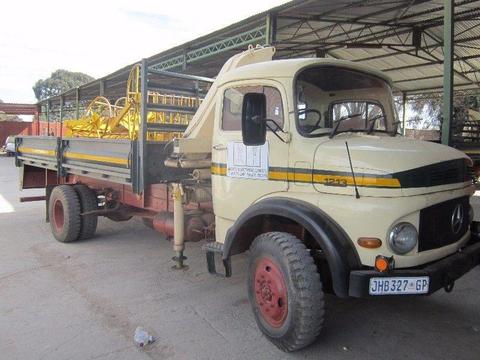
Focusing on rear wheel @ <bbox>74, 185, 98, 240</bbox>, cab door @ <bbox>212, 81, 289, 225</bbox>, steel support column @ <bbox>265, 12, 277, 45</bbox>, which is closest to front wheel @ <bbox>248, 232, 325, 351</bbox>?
cab door @ <bbox>212, 81, 289, 225</bbox>

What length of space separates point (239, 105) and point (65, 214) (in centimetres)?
377

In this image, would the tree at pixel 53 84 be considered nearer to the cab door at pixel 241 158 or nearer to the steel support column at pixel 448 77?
the steel support column at pixel 448 77

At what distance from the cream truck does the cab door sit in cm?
1

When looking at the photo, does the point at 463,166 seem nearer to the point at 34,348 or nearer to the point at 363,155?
the point at 363,155

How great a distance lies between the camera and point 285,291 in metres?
3.31

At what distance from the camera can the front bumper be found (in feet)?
9.72

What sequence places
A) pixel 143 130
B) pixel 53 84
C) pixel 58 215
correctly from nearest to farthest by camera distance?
pixel 143 130 < pixel 58 215 < pixel 53 84

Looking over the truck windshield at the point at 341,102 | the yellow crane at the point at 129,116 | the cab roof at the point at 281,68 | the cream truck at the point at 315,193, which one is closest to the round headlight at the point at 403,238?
the cream truck at the point at 315,193

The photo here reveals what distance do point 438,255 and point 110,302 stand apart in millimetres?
3024

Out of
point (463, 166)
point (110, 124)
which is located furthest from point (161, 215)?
point (463, 166)

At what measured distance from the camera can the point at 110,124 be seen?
6.60 m

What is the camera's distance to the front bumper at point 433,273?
296 cm

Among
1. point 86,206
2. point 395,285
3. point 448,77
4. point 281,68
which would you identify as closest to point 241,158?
point 281,68

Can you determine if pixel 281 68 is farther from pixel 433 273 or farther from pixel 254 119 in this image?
pixel 433 273
